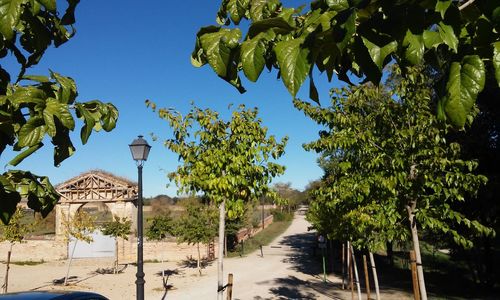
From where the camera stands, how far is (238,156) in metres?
7.46

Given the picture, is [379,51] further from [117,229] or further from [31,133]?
[117,229]

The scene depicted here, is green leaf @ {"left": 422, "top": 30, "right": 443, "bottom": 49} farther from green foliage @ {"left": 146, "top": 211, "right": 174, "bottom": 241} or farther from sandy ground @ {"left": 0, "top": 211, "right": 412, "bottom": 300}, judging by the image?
green foliage @ {"left": 146, "top": 211, "right": 174, "bottom": 241}

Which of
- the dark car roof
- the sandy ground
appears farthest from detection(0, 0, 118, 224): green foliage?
the sandy ground

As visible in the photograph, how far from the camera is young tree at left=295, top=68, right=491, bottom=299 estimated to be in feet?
22.6

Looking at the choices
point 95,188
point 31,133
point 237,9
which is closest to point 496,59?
point 237,9

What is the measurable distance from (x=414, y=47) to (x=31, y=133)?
1378 millimetres

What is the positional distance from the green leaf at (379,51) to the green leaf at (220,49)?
14.4 inches

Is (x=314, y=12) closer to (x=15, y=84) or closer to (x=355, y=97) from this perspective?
(x=15, y=84)

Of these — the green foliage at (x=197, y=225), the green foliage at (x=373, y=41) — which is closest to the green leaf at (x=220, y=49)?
the green foliage at (x=373, y=41)

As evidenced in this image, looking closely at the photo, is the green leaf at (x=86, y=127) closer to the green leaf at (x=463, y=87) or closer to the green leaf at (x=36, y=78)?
the green leaf at (x=36, y=78)

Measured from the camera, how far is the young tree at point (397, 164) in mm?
6879

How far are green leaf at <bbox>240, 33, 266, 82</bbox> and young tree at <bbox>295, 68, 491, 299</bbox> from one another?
5836mm

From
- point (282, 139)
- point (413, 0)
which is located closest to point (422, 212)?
point (282, 139)

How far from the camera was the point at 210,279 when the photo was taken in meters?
20.1
